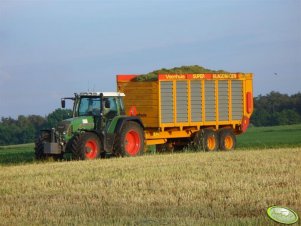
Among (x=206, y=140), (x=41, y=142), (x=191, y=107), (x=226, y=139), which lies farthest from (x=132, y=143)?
(x=226, y=139)

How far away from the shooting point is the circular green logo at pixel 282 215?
24.4ft

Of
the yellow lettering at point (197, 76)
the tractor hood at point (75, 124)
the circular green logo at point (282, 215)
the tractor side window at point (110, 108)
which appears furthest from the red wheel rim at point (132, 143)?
the circular green logo at point (282, 215)

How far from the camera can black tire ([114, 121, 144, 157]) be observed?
18312 millimetres

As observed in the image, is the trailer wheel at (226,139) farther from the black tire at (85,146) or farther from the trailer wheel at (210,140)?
the black tire at (85,146)

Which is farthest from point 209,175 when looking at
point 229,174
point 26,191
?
point 26,191

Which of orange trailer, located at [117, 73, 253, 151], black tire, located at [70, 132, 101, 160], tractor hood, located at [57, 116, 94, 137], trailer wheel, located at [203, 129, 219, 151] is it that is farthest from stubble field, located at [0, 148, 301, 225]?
trailer wheel, located at [203, 129, 219, 151]

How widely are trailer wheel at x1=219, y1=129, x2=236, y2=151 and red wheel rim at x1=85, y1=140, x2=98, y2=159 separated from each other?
17.3 feet

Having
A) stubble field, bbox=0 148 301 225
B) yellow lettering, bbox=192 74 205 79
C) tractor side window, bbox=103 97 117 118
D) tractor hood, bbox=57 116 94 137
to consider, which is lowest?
stubble field, bbox=0 148 301 225

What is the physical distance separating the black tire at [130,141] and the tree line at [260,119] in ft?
102

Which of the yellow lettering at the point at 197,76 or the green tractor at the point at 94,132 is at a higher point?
the yellow lettering at the point at 197,76

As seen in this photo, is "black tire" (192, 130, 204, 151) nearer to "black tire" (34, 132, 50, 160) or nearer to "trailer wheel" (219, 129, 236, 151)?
"trailer wheel" (219, 129, 236, 151)

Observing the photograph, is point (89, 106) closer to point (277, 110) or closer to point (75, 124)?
point (75, 124)

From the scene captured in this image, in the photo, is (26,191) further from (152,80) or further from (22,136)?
(22,136)

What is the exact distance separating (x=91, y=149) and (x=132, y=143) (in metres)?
1.76
